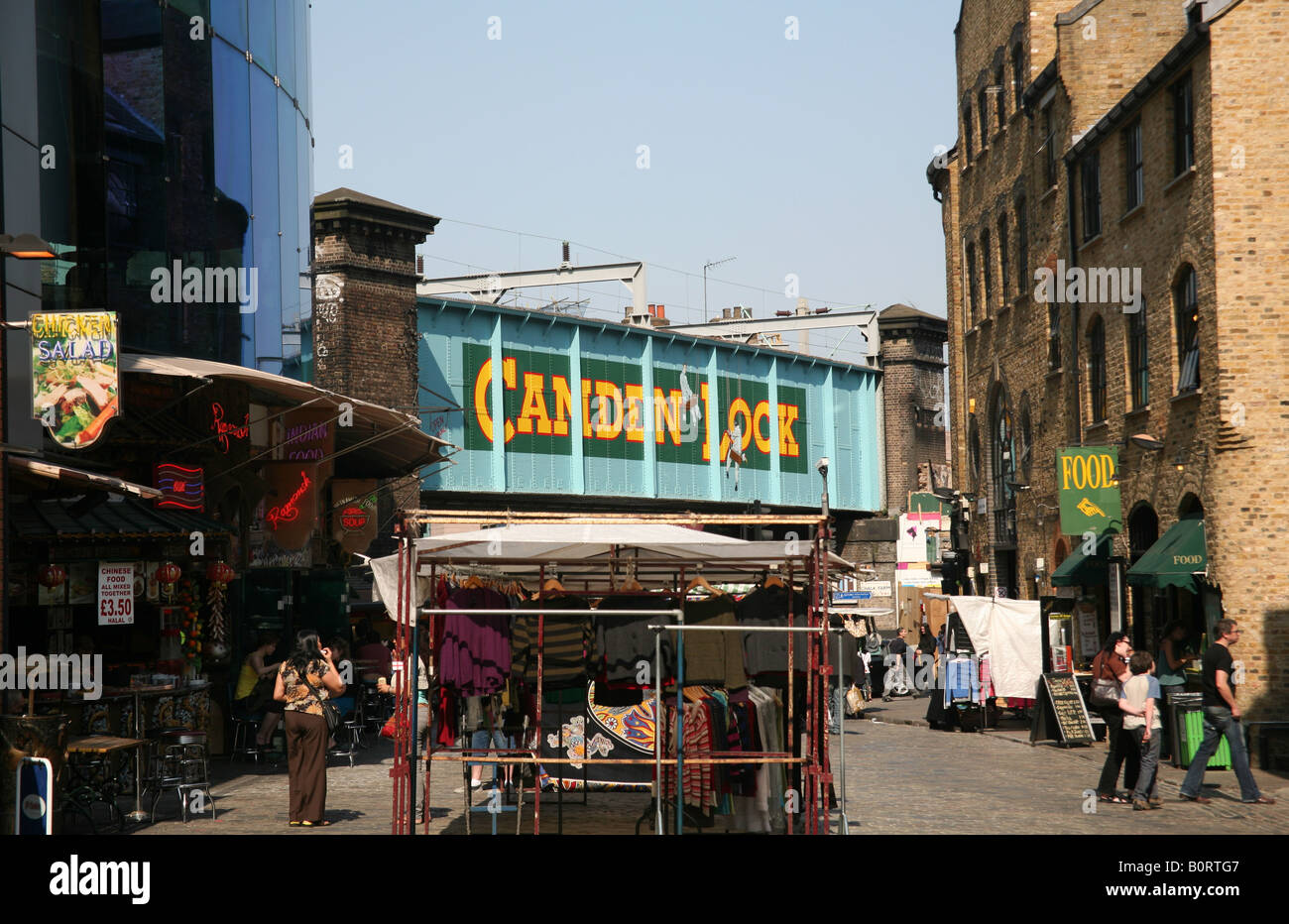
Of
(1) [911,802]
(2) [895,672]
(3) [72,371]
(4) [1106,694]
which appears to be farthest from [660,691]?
(2) [895,672]

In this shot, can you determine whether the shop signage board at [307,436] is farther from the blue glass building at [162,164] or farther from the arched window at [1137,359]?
the arched window at [1137,359]

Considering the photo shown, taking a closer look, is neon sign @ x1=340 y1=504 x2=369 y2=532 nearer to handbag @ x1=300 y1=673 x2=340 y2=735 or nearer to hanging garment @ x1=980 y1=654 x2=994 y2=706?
hanging garment @ x1=980 y1=654 x2=994 y2=706

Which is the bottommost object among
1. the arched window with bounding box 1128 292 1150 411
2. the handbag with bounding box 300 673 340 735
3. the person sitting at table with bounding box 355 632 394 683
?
the person sitting at table with bounding box 355 632 394 683

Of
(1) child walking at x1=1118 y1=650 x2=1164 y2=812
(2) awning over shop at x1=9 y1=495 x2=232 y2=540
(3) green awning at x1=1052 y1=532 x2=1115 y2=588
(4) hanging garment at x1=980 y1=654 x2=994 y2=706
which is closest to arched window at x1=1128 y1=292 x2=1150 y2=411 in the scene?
(3) green awning at x1=1052 y1=532 x2=1115 y2=588

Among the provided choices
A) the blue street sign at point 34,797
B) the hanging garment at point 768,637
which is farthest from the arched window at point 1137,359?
the blue street sign at point 34,797

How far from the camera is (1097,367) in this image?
92.6ft

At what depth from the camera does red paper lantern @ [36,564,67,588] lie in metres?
17.0

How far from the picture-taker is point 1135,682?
52.4 feet

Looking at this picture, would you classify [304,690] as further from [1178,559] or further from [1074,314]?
[1074,314]

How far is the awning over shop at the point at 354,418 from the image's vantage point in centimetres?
1738

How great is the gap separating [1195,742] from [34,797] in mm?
14215

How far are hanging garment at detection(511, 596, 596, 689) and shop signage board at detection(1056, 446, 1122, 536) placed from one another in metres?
14.1
